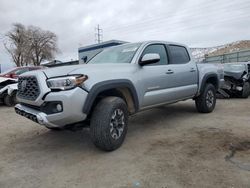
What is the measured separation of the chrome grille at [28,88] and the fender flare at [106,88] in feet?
2.41

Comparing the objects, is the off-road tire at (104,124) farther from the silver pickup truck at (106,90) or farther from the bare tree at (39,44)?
the bare tree at (39,44)

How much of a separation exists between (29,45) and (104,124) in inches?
1874

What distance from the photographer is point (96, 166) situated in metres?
3.30

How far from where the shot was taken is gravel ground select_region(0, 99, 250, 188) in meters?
2.88

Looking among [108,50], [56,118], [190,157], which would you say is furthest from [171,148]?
[108,50]

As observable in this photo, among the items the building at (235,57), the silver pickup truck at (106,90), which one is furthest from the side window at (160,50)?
the building at (235,57)

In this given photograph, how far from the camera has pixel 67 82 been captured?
3.31 m

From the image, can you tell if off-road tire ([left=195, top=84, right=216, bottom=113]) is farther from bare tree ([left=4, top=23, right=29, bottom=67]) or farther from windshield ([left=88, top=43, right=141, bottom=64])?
bare tree ([left=4, top=23, right=29, bottom=67])

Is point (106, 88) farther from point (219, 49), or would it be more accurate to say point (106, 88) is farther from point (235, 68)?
point (219, 49)

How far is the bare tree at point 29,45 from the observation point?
152ft

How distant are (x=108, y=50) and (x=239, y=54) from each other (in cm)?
2188

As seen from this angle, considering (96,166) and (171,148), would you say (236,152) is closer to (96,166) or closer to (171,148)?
(171,148)

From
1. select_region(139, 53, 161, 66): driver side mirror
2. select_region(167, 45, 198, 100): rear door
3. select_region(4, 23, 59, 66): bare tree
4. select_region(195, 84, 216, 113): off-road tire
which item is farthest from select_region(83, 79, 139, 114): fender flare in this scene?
select_region(4, 23, 59, 66): bare tree

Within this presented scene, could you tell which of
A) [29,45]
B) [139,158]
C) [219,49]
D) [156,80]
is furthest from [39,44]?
[139,158]
